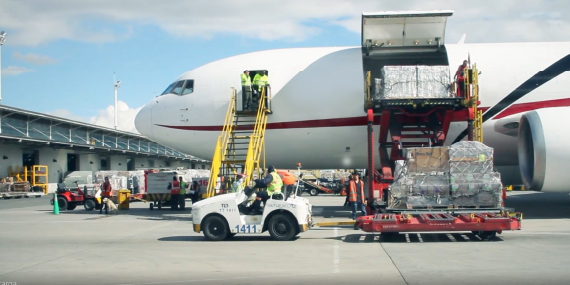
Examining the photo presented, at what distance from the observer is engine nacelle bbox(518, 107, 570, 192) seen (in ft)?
53.8

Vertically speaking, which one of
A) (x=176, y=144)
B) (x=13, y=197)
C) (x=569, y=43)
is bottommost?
(x=13, y=197)

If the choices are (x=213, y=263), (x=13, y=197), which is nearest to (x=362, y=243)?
(x=213, y=263)

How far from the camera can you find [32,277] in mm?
9227

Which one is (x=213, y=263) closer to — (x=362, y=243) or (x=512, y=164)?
(x=362, y=243)

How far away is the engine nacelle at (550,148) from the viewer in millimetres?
16406

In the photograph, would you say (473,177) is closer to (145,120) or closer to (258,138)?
(258,138)

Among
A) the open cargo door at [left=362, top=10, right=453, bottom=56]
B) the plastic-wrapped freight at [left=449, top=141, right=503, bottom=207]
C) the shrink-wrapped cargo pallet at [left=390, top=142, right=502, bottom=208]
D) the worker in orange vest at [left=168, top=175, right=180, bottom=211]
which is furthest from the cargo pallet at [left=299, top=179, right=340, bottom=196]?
the plastic-wrapped freight at [left=449, top=141, right=503, bottom=207]

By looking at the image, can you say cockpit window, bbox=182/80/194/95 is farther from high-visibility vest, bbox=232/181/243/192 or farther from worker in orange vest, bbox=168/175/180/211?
worker in orange vest, bbox=168/175/180/211

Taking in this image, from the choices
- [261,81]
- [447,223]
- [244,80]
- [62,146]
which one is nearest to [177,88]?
[244,80]

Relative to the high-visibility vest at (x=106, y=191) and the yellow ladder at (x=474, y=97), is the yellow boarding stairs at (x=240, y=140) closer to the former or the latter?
the yellow ladder at (x=474, y=97)

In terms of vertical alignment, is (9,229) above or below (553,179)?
below

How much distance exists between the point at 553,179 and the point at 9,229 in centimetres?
1665

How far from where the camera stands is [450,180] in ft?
46.0

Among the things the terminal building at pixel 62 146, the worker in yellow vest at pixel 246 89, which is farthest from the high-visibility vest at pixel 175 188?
the terminal building at pixel 62 146
